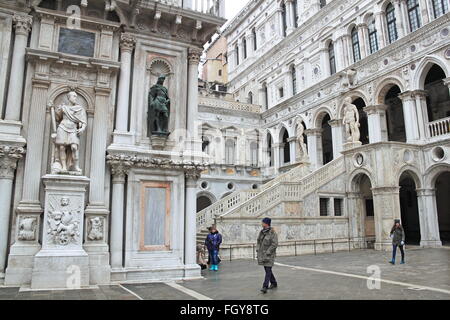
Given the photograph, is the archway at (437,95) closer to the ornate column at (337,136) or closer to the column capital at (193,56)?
the ornate column at (337,136)

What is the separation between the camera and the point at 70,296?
7816 mm

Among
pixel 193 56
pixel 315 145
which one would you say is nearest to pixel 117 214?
pixel 193 56

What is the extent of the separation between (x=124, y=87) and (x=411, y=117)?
1782 cm

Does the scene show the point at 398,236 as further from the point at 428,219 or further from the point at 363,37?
the point at 363,37

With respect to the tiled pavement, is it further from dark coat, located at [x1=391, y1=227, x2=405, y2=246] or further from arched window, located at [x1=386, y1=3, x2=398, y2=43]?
arched window, located at [x1=386, y1=3, x2=398, y2=43]

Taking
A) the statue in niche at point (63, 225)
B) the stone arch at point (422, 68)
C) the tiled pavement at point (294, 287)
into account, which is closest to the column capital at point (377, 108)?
the stone arch at point (422, 68)

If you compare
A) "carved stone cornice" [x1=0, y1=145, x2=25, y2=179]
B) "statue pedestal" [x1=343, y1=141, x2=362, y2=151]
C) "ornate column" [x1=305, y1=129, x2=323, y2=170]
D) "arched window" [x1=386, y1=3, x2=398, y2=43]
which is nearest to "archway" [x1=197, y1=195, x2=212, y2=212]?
"ornate column" [x1=305, y1=129, x2=323, y2=170]

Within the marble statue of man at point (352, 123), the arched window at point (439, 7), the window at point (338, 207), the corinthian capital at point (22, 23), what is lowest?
the window at point (338, 207)

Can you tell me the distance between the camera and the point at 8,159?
9.12 metres

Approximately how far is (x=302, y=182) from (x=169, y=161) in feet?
39.6

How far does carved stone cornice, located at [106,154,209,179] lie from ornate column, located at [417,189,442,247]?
15.0 meters

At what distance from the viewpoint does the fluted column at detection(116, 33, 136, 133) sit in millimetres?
10633

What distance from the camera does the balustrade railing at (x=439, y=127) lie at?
67.2 feet

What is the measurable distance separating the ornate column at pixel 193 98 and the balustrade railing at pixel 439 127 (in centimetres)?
1526
